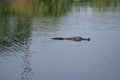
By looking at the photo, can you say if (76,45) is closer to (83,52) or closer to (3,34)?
(83,52)

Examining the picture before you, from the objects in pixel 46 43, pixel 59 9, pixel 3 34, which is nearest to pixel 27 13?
pixel 59 9

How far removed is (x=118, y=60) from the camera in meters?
34.1

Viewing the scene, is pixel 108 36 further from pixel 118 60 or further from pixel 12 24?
pixel 12 24

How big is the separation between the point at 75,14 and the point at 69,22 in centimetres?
1191

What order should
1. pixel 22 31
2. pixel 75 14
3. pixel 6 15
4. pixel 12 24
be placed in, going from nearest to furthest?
pixel 22 31 < pixel 12 24 < pixel 6 15 < pixel 75 14

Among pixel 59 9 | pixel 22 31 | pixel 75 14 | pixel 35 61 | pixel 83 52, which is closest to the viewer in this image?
pixel 35 61

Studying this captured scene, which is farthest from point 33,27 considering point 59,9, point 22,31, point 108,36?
point 59,9

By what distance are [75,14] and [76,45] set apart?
31971 mm

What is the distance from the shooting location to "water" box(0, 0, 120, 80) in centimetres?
3020

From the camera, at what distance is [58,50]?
38.5 m

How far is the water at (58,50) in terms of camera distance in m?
30.2

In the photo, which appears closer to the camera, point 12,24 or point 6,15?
point 12,24

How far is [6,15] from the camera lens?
67438mm

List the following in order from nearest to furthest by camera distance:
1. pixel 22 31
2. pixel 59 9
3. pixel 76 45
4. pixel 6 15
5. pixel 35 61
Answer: pixel 35 61
pixel 76 45
pixel 22 31
pixel 6 15
pixel 59 9
